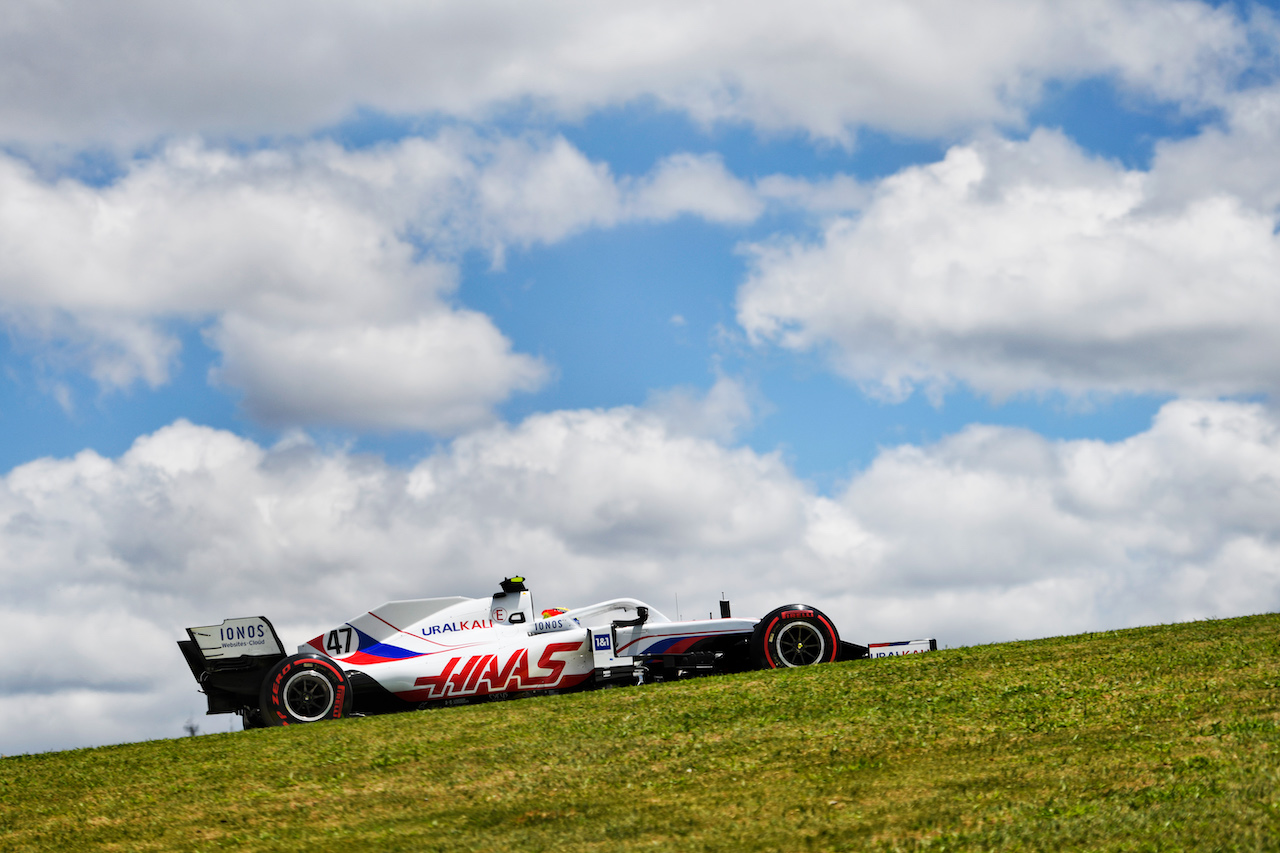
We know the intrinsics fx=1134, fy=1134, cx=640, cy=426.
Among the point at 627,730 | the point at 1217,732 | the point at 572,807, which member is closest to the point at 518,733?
the point at 627,730

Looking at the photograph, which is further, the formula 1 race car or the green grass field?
the formula 1 race car

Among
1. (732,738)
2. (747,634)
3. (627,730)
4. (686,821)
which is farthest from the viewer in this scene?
(747,634)

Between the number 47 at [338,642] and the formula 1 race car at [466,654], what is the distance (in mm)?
15

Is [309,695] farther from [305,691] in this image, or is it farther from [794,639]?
[794,639]

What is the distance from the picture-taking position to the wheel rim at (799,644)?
15.4 meters

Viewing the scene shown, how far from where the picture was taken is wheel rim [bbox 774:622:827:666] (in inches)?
605

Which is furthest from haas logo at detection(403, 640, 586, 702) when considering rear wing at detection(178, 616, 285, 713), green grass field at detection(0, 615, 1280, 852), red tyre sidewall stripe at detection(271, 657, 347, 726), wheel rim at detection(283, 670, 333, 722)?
rear wing at detection(178, 616, 285, 713)

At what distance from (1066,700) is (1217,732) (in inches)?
79.2

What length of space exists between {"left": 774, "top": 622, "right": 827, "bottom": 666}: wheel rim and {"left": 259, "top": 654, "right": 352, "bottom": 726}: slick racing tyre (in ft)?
19.2

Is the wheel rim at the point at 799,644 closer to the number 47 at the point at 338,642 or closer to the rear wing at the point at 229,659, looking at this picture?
the number 47 at the point at 338,642

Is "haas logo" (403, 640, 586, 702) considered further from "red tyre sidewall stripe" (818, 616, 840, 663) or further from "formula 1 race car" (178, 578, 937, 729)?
"red tyre sidewall stripe" (818, 616, 840, 663)

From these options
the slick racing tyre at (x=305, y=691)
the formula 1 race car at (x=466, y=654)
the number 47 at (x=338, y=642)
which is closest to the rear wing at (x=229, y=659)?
the formula 1 race car at (x=466, y=654)

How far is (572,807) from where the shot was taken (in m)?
8.74

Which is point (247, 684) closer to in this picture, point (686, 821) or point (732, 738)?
point (732, 738)
